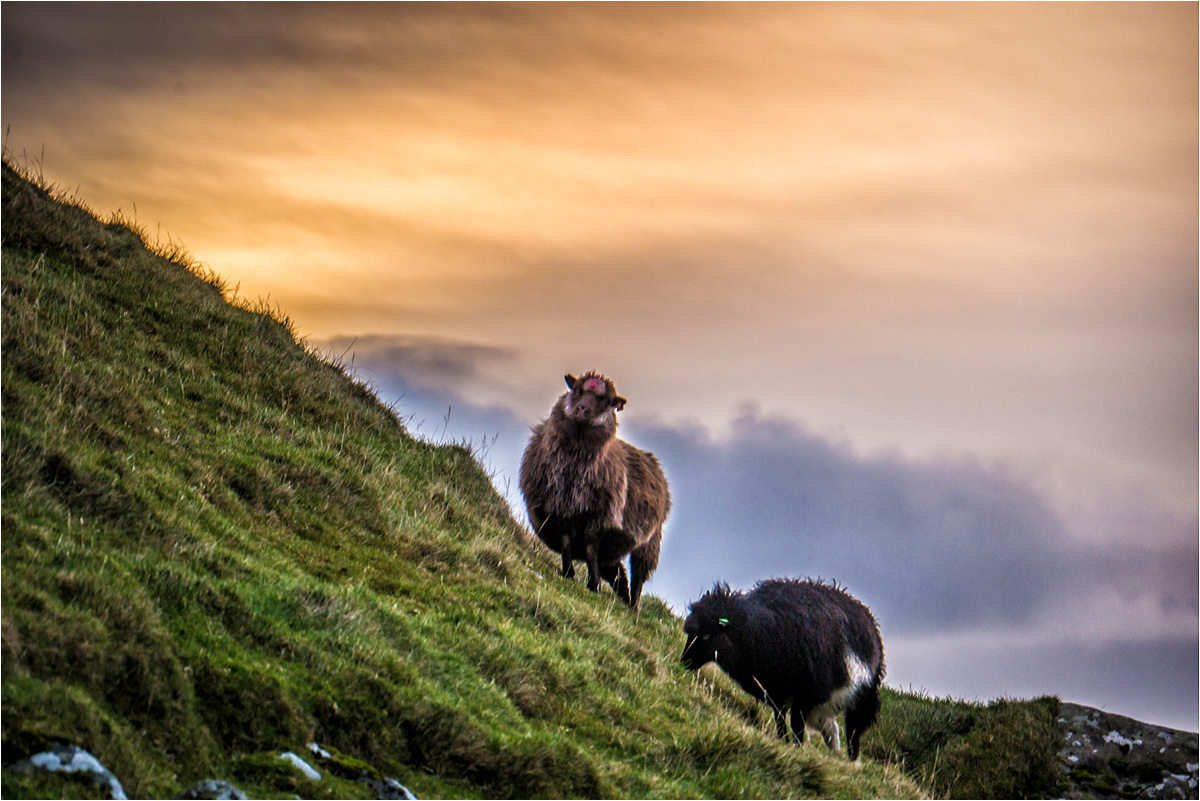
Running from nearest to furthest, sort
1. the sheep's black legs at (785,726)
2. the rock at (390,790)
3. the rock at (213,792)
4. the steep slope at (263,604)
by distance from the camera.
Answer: the rock at (213,792) < the steep slope at (263,604) < the rock at (390,790) < the sheep's black legs at (785,726)

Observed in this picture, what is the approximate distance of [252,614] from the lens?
786 cm

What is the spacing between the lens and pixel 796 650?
1327 cm

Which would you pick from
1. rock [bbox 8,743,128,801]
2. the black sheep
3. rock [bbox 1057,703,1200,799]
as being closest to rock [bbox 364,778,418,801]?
rock [bbox 8,743,128,801]

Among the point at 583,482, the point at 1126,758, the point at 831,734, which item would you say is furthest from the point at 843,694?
the point at 1126,758

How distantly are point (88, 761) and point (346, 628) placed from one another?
10.7 ft

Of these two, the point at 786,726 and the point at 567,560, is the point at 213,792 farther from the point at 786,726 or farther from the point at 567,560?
the point at 567,560

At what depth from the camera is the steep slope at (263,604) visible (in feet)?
20.6

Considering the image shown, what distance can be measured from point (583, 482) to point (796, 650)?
467cm

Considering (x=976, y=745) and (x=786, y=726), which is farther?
(x=976, y=745)

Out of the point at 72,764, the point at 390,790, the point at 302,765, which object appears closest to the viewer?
the point at 72,764

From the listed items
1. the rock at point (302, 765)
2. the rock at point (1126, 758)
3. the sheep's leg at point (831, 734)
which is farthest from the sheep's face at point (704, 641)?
the rock at point (1126, 758)

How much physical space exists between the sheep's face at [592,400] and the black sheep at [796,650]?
3.87m

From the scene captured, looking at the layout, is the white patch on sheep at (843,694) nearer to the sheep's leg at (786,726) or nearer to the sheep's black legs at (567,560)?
the sheep's leg at (786,726)

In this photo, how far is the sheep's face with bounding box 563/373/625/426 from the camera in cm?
1675
